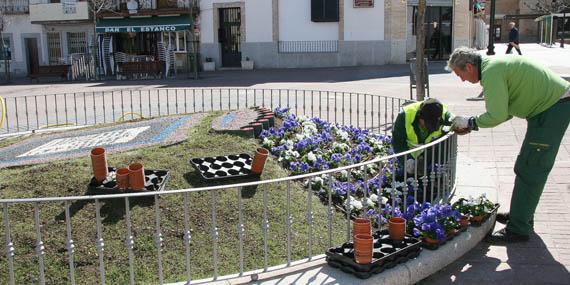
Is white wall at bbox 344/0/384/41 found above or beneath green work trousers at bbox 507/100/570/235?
above

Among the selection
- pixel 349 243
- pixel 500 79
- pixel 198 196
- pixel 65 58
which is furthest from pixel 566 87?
pixel 65 58

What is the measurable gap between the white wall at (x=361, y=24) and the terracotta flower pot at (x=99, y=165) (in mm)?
26711

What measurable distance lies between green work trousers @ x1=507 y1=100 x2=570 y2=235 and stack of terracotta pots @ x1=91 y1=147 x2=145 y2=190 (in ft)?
11.1

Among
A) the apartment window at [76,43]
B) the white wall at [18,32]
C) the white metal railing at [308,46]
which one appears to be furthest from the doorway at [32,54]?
the white metal railing at [308,46]

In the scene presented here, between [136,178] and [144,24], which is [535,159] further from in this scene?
[144,24]

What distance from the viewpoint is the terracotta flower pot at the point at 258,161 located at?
6.55m

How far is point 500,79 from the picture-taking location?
16.9ft

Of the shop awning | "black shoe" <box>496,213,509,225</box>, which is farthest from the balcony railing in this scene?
"black shoe" <box>496,213,509,225</box>

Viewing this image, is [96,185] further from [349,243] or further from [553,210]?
[553,210]

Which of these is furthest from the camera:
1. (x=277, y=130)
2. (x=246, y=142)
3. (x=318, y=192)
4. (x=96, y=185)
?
(x=277, y=130)

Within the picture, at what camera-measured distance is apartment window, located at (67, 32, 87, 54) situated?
3712 cm

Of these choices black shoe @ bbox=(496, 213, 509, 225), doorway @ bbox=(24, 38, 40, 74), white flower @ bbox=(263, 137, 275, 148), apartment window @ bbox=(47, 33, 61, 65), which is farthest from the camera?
doorway @ bbox=(24, 38, 40, 74)

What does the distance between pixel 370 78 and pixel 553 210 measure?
60.4 ft

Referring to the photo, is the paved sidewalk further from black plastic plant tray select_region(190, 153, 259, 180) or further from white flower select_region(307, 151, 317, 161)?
black plastic plant tray select_region(190, 153, 259, 180)
